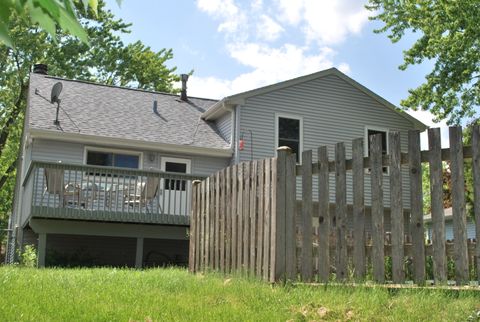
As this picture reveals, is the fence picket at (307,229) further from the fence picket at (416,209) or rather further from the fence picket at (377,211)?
the fence picket at (416,209)

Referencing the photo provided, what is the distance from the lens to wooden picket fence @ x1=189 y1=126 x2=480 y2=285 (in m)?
5.12

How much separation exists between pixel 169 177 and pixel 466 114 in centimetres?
992

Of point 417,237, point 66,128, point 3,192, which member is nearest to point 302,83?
point 66,128

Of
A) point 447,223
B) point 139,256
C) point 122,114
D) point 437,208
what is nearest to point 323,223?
point 437,208

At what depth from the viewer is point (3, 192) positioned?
4219cm

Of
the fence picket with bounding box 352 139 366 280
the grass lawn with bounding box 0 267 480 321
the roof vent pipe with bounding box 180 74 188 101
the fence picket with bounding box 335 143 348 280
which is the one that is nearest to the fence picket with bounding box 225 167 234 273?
the grass lawn with bounding box 0 267 480 321

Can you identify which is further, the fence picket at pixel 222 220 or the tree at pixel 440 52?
the tree at pixel 440 52

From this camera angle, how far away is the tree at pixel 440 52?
17.7m

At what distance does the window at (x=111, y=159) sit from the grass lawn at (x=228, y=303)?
11302 millimetres

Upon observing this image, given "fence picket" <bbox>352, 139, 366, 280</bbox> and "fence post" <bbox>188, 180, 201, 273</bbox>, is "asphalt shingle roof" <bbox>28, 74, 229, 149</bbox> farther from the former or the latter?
"fence picket" <bbox>352, 139, 366, 280</bbox>

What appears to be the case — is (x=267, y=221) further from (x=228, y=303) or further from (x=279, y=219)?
(x=228, y=303)

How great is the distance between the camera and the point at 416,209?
5387mm

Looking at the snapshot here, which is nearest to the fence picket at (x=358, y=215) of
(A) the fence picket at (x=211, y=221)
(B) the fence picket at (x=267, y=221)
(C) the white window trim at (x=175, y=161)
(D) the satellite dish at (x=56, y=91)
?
(B) the fence picket at (x=267, y=221)

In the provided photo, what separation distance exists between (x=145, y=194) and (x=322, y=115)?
755 cm
